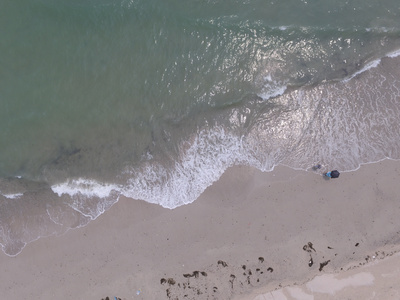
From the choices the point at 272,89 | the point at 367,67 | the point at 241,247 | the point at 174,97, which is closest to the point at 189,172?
the point at 174,97

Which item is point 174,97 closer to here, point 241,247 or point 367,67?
point 241,247

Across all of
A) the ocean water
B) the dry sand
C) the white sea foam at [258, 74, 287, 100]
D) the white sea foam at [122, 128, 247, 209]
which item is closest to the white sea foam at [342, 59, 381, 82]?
the ocean water

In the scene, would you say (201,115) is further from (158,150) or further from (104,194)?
(104,194)

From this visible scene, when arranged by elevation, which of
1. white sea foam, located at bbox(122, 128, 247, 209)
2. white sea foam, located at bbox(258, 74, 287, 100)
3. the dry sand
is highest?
white sea foam, located at bbox(258, 74, 287, 100)

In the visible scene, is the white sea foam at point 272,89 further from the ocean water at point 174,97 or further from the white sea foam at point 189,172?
the white sea foam at point 189,172

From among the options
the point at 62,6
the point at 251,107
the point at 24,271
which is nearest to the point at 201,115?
the point at 251,107

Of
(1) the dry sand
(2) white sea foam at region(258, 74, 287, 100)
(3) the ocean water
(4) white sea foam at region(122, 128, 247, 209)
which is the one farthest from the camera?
(2) white sea foam at region(258, 74, 287, 100)

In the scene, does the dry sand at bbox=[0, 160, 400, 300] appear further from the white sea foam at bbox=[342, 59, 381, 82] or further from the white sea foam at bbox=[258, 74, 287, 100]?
the white sea foam at bbox=[342, 59, 381, 82]

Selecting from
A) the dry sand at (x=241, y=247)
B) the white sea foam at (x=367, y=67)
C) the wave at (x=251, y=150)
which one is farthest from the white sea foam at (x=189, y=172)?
the white sea foam at (x=367, y=67)
